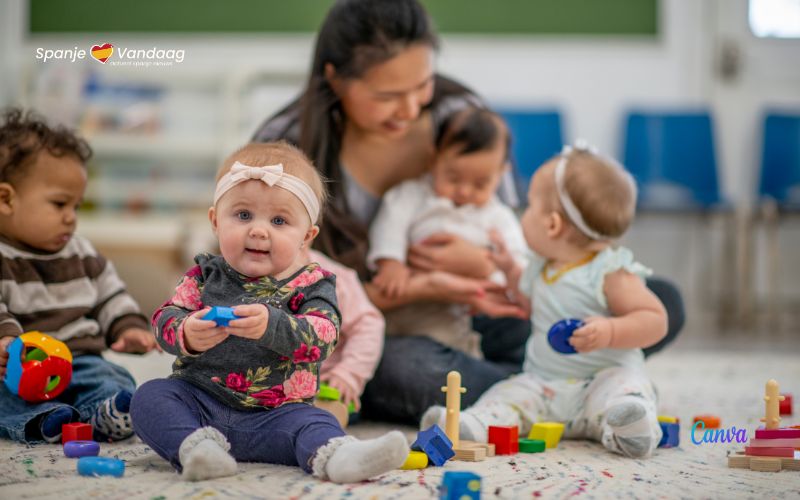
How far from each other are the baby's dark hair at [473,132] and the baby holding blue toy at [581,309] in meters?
0.20

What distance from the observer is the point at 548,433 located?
4.42 feet

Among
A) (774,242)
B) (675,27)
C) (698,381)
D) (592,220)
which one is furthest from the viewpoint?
(675,27)

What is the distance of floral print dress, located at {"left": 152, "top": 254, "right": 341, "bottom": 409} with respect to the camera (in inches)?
44.3

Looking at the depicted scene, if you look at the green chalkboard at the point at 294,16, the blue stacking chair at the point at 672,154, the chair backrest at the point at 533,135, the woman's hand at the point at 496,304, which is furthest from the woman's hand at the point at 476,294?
the green chalkboard at the point at 294,16

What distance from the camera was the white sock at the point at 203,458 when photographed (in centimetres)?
101

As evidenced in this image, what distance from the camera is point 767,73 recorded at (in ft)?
13.9

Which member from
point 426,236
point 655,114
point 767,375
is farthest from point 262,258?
point 655,114

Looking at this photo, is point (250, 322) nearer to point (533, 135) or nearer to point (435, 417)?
point (435, 417)

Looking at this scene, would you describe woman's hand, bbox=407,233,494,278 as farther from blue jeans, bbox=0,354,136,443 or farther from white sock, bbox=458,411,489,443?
blue jeans, bbox=0,354,136,443

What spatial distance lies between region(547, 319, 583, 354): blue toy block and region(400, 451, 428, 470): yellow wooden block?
31 centimetres

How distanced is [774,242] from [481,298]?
2.70 metres

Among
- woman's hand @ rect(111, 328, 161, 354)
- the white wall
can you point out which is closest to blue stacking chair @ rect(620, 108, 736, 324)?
the white wall

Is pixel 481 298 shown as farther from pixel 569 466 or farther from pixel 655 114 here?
pixel 655 114

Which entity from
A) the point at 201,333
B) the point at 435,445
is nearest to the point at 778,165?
the point at 435,445
